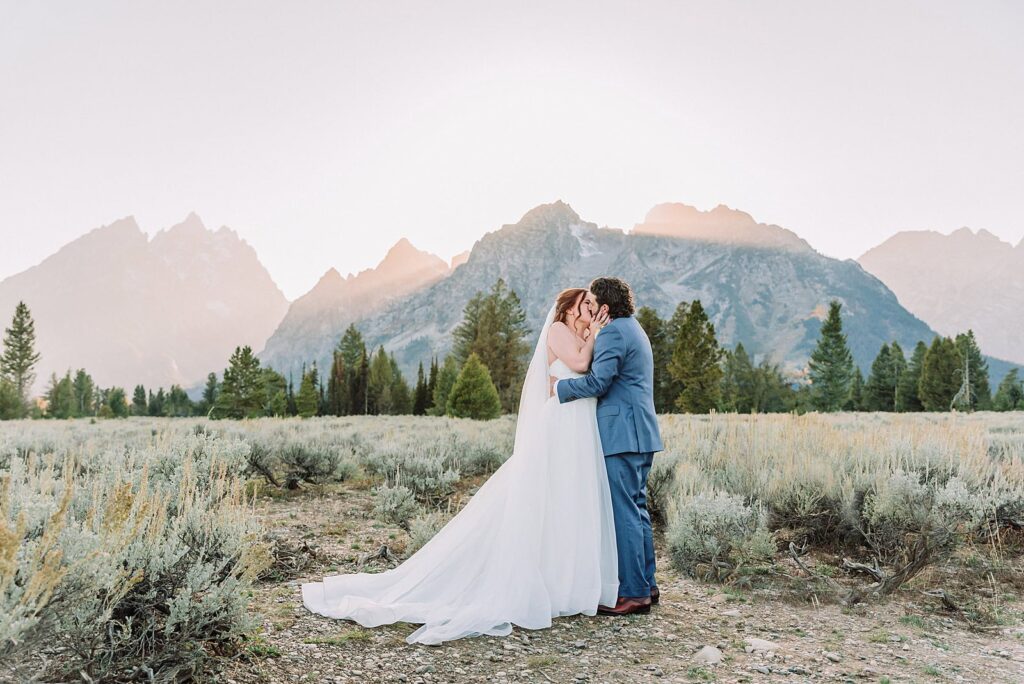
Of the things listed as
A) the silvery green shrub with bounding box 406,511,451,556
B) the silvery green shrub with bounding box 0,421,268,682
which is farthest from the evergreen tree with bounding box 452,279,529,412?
the silvery green shrub with bounding box 0,421,268,682

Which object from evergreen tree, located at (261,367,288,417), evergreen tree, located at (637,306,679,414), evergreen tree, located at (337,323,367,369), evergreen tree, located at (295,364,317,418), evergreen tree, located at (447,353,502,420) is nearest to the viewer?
evergreen tree, located at (447,353,502,420)

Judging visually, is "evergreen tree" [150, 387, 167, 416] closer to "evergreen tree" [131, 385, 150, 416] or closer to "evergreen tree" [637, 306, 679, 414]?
"evergreen tree" [131, 385, 150, 416]

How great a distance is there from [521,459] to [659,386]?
149 feet

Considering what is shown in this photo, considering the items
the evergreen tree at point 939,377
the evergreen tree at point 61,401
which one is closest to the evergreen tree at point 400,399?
the evergreen tree at point 61,401

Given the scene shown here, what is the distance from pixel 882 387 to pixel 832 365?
7952 mm

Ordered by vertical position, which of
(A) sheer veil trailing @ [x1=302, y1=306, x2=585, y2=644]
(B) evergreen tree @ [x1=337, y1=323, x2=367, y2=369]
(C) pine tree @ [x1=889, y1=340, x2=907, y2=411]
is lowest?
(A) sheer veil trailing @ [x1=302, y1=306, x2=585, y2=644]

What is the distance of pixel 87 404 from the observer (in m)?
84.8

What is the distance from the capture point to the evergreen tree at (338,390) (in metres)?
68.2

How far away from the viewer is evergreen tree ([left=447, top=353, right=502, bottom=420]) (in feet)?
109

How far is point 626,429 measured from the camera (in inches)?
201

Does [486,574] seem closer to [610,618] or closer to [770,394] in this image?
[610,618]

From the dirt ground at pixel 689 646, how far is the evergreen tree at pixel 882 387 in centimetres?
6486

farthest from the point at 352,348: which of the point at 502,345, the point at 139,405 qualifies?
the point at 139,405

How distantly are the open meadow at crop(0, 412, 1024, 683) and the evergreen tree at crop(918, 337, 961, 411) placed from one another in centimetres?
5088
